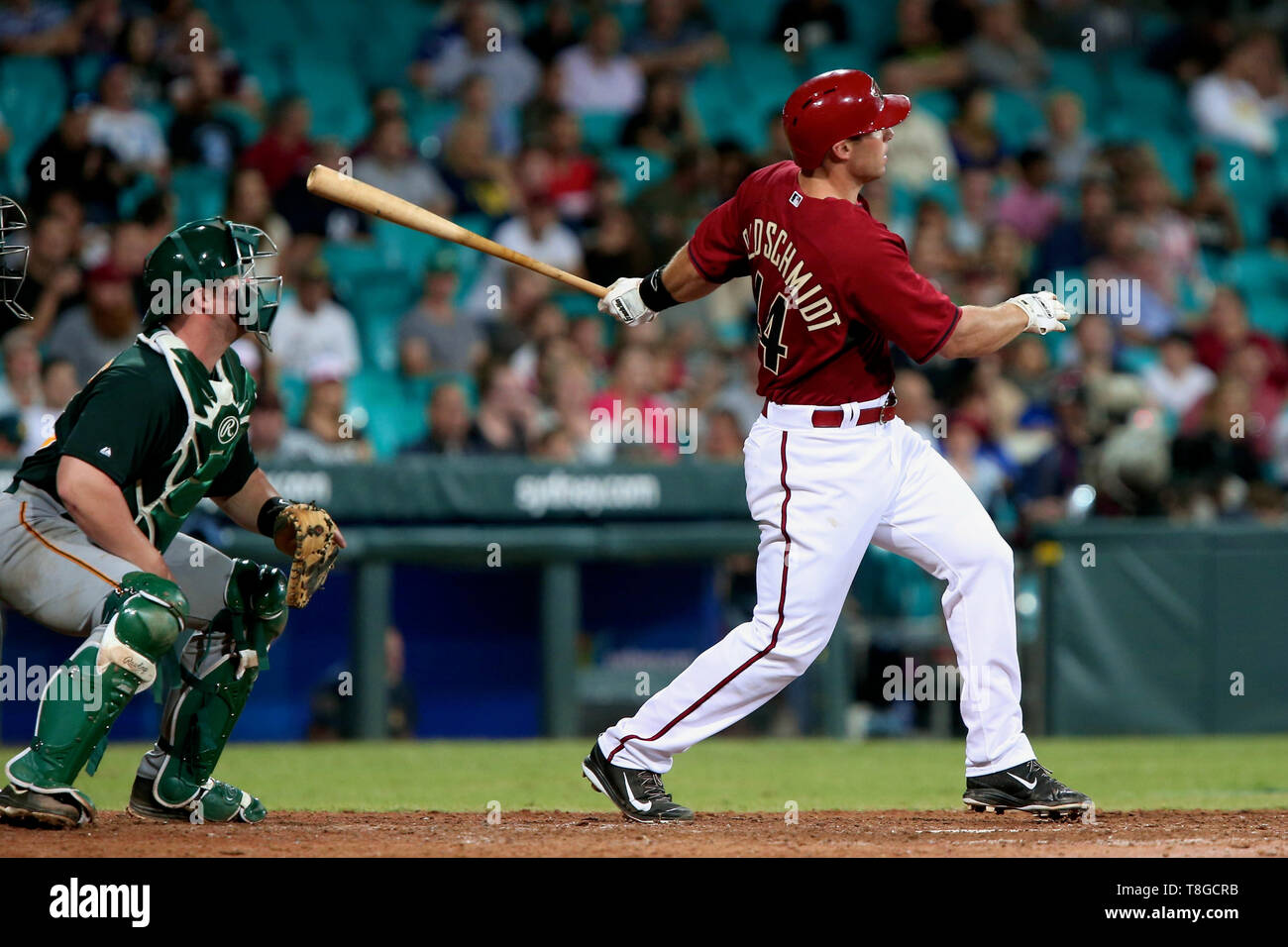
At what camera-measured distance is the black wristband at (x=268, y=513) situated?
4.93m

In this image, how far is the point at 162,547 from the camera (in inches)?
187

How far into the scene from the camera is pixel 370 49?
40.0ft

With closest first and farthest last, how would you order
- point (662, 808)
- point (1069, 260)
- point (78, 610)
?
point (78, 610) < point (662, 808) < point (1069, 260)

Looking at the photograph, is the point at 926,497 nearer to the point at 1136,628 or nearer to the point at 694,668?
the point at 694,668

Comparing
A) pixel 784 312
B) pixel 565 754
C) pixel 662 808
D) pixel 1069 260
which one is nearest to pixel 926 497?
pixel 784 312

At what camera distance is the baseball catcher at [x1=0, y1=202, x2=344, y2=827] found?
14.0 feet

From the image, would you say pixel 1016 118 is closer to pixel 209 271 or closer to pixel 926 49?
pixel 926 49

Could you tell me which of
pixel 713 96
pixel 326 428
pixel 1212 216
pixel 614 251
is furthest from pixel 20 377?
pixel 1212 216

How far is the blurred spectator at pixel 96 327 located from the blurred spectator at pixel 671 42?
4.79m

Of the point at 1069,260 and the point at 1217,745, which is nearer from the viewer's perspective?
the point at 1217,745

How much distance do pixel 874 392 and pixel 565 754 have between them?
330cm

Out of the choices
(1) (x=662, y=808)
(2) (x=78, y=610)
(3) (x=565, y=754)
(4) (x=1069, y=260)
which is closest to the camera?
(2) (x=78, y=610)

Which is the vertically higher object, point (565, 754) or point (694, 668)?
point (694, 668)

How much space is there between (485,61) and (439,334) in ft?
8.83
